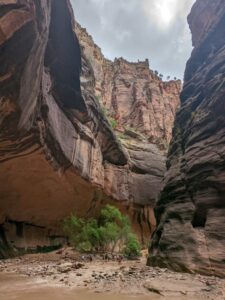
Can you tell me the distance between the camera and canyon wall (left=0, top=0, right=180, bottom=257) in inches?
411

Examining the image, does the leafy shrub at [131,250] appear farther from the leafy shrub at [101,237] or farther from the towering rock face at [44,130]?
the towering rock face at [44,130]

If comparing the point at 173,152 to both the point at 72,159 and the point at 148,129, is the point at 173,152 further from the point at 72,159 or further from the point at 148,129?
the point at 148,129

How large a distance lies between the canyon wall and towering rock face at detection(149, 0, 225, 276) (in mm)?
7541

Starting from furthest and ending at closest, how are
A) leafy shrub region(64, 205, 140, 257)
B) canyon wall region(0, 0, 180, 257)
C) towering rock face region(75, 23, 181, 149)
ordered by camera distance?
towering rock face region(75, 23, 181, 149), leafy shrub region(64, 205, 140, 257), canyon wall region(0, 0, 180, 257)

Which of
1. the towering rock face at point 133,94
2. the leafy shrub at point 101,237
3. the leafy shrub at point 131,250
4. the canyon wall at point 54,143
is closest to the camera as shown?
the canyon wall at point 54,143

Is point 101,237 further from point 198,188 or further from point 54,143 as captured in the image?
point 198,188

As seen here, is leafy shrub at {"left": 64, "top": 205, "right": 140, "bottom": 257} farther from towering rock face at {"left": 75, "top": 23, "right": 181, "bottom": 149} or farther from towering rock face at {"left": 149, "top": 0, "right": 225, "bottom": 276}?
towering rock face at {"left": 75, "top": 23, "right": 181, "bottom": 149}

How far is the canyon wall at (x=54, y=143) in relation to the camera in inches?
411

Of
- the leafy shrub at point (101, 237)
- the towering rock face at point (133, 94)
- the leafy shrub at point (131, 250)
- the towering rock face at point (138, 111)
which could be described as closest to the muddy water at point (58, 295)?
the leafy shrub at point (101, 237)

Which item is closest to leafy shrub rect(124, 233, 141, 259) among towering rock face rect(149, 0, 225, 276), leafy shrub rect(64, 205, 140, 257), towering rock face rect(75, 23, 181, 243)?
leafy shrub rect(64, 205, 140, 257)

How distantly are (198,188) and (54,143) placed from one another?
31.2 ft

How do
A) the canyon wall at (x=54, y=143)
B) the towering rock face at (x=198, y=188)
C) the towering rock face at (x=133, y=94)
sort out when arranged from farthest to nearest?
1. the towering rock face at (x=133, y=94)
2. the canyon wall at (x=54, y=143)
3. the towering rock face at (x=198, y=188)

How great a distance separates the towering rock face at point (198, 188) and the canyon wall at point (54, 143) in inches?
297

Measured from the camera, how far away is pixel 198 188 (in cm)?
1211
